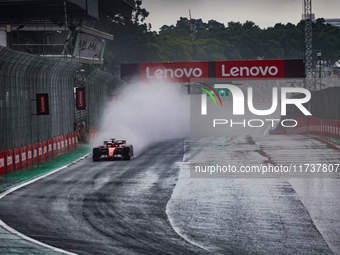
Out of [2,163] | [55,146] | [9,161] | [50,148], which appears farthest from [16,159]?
[55,146]

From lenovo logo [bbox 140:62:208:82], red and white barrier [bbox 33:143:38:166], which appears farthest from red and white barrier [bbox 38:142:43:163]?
lenovo logo [bbox 140:62:208:82]

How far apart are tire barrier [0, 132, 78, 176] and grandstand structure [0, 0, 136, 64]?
930 inches

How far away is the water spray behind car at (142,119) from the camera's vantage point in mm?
39031

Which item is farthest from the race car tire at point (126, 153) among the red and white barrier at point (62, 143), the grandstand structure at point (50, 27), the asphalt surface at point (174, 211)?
the grandstand structure at point (50, 27)

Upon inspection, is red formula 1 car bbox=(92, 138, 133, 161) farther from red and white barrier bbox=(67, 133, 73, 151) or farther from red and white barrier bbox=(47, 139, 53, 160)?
red and white barrier bbox=(67, 133, 73, 151)

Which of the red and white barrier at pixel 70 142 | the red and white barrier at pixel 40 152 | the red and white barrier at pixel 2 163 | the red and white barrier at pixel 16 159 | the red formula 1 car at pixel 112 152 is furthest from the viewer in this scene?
the red and white barrier at pixel 70 142

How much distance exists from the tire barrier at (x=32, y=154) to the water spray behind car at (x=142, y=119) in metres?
4.02

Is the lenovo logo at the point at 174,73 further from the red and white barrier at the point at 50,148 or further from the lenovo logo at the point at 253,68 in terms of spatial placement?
the red and white barrier at the point at 50,148

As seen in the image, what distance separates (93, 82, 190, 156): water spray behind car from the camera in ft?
128

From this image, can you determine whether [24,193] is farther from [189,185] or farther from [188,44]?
[188,44]

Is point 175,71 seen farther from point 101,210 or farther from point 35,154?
point 101,210

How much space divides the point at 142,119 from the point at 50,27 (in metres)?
24.8

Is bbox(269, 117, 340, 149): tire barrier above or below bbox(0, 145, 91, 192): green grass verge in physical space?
above

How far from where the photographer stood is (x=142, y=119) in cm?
4625
